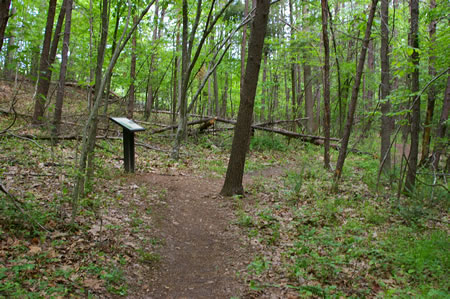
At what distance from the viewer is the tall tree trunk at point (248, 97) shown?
292 inches

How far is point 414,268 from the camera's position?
4.40 meters

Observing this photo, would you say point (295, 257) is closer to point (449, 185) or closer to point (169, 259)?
point (169, 259)

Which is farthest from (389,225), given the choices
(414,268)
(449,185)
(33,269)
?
(33,269)

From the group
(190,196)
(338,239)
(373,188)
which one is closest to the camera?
(338,239)

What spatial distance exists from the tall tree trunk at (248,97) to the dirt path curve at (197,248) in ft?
1.87

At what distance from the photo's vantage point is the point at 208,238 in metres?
5.77

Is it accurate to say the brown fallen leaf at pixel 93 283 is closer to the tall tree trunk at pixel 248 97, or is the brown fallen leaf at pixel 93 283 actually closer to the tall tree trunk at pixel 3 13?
Result: the tall tree trunk at pixel 3 13

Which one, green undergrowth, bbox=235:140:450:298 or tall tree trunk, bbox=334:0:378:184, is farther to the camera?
tall tree trunk, bbox=334:0:378:184

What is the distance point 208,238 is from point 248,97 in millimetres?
3511

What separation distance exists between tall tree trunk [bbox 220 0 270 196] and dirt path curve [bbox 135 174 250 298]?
1.87ft

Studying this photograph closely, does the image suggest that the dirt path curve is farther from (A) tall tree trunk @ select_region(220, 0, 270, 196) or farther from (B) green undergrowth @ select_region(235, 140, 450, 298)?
(A) tall tree trunk @ select_region(220, 0, 270, 196)

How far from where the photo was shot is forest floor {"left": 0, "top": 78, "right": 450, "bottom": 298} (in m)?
3.87

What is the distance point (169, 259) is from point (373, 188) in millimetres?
5974

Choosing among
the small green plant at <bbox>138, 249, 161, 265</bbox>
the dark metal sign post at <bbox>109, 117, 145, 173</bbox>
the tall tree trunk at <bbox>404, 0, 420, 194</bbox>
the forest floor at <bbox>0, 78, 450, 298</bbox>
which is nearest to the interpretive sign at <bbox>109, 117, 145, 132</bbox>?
the dark metal sign post at <bbox>109, 117, 145, 173</bbox>
